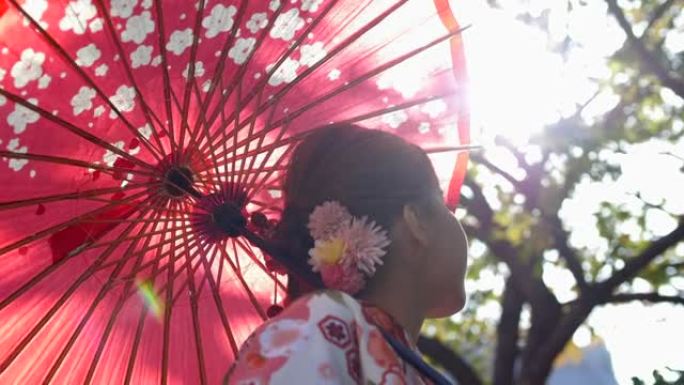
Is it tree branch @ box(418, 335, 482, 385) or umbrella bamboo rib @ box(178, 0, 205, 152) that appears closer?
umbrella bamboo rib @ box(178, 0, 205, 152)

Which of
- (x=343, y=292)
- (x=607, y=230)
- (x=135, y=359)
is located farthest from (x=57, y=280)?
(x=607, y=230)

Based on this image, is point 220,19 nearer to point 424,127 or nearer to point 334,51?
point 334,51

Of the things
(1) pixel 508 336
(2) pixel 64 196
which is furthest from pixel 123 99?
(1) pixel 508 336

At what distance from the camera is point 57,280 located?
2459 mm

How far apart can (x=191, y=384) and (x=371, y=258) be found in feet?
3.07

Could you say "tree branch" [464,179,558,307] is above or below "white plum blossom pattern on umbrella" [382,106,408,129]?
below

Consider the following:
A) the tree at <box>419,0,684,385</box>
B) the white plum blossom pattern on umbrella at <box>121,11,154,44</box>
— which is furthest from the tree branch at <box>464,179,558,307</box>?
the white plum blossom pattern on umbrella at <box>121,11,154,44</box>

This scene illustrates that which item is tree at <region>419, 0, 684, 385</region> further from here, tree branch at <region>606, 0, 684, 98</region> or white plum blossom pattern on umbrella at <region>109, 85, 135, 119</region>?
white plum blossom pattern on umbrella at <region>109, 85, 135, 119</region>

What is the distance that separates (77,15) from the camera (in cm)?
221

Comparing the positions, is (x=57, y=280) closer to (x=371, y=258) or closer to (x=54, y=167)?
(x=54, y=167)

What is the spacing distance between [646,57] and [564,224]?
1406 mm

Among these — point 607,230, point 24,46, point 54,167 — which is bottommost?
point 607,230

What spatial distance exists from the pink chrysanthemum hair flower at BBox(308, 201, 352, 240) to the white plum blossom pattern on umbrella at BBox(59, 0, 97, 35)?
72cm

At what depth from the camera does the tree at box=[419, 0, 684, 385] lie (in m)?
6.16
